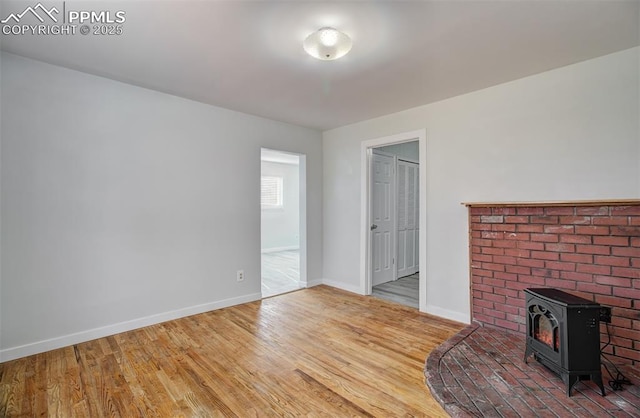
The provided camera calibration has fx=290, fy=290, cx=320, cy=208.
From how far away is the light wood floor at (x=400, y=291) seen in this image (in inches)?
152

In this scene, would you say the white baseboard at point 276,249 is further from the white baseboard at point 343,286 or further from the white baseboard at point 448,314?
the white baseboard at point 448,314

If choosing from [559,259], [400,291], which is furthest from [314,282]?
[559,259]

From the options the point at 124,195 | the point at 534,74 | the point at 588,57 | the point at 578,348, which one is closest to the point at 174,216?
the point at 124,195

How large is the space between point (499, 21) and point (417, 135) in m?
1.67

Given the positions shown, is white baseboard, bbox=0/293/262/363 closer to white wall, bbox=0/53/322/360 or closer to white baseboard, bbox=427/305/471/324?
white wall, bbox=0/53/322/360

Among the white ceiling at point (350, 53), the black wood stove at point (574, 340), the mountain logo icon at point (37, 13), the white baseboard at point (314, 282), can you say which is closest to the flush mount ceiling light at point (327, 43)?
the white ceiling at point (350, 53)

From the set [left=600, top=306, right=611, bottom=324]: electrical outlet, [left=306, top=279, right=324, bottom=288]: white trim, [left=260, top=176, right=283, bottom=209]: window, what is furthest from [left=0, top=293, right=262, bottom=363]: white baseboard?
[left=260, top=176, right=283, bottom=209]: window

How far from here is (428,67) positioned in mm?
2516

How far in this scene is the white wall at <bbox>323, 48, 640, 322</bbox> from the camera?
228 cm

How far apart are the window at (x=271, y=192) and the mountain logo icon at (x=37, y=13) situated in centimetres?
Result: 598

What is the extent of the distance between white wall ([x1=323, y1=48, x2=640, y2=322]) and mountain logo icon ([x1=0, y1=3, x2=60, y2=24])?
327cm

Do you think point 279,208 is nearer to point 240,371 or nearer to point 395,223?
point 395,223

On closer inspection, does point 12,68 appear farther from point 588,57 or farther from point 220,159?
point 588,57

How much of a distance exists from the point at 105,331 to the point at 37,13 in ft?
8.55
